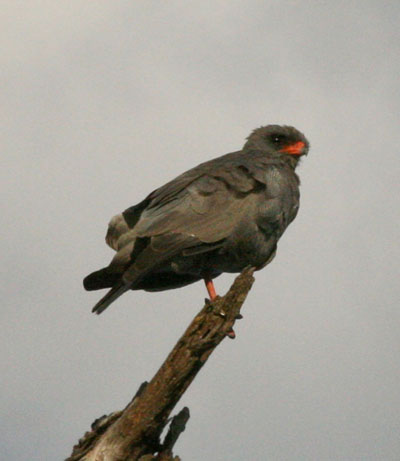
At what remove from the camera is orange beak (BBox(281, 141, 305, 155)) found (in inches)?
444

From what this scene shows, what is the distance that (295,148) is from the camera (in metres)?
11.3

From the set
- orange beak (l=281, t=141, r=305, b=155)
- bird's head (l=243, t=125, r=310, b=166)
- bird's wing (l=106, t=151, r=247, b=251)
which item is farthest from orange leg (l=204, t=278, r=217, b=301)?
orange beak (l=281, t=141, r=305, b=155)

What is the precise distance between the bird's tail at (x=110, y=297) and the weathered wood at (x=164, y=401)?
42.3 inches

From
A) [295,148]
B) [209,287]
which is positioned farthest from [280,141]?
[209,287]

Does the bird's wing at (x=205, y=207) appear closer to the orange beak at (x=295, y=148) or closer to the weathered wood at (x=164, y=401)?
the weathered wood at (x=164, y=401)

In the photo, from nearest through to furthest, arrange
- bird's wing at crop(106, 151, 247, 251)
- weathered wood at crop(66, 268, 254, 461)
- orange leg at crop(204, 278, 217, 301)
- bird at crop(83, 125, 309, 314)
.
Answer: weathered wood at crop(66, 268, 254, 461), bird at crop(83, 125, 309, 314), bird's wing at crop(106, 151, 247, 251), orange leg at crop(204, 278, 217, 301)

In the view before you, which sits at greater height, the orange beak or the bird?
the orange beak

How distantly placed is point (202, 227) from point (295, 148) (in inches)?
111

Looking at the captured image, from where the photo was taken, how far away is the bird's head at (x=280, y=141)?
11.3m

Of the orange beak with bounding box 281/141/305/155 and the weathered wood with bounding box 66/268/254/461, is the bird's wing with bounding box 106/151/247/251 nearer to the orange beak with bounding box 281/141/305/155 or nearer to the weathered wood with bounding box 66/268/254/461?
the weathered wood with bounding box 66/268/254/461

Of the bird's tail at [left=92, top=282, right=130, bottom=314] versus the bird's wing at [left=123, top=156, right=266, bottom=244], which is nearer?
the bird's tail at [left=92, top=282, right=130, bottom=314]

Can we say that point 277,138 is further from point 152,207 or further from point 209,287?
point 152,207

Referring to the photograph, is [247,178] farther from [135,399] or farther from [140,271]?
[135,399]

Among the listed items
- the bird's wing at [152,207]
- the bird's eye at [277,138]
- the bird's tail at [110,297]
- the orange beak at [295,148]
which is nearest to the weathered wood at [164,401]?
the bird's tail at [110,297]
